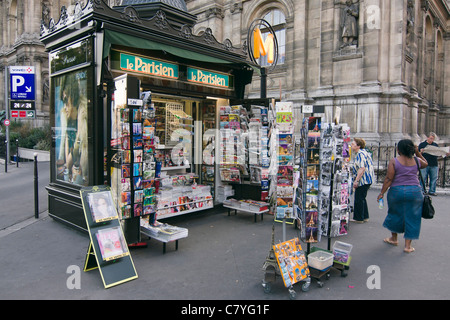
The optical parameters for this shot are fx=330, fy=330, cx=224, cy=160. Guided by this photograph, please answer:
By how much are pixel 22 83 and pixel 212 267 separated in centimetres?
1398

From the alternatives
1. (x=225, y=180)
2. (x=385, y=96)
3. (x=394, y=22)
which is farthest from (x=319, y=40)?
(x=225, y=180)

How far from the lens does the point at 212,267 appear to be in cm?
486

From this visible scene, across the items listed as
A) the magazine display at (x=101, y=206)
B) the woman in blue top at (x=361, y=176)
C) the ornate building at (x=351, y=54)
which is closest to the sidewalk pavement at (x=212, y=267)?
the woman in blue top at (x=361, y=176)

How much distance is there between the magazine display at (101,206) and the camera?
4562 mm

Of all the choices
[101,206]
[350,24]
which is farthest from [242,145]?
[350,24]

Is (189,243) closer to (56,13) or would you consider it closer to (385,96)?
(385,96)

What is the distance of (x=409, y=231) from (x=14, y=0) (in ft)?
161

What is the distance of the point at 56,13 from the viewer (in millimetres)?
36531

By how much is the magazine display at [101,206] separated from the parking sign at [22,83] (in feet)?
38.8

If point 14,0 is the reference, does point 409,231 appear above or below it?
below

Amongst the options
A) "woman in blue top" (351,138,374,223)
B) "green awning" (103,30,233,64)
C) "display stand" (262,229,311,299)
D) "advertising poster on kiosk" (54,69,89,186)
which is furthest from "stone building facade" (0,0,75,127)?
"display stand" (262,229,311,299)

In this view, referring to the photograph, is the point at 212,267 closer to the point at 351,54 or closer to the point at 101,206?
the point at 101,206

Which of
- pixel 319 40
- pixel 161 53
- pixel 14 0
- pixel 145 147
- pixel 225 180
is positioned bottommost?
pixel 225 180
